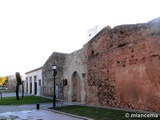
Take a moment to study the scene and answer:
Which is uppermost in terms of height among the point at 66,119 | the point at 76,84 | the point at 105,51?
the point at 105,51


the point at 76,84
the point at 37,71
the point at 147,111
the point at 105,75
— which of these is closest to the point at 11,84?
the point at 37,71

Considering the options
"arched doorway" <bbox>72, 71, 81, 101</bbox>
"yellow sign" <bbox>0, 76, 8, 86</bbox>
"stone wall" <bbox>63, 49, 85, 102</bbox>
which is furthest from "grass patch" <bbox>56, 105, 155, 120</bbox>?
"yellow sign" <bbox>0, 76, 8, 86</bbox>

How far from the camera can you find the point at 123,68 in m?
15.4

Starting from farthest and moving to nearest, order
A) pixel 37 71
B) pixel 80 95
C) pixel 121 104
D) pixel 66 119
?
pixel 37 71, pixel 80 95, pixel 121 104, pixel 66 119

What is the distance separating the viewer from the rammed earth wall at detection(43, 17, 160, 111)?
13125 mm

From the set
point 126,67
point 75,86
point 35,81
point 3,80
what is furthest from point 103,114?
point 3,80

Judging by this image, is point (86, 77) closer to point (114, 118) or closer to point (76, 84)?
point (76, 84)

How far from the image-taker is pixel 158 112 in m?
12.5

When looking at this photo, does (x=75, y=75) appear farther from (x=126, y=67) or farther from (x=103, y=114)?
(x=103, y=114)

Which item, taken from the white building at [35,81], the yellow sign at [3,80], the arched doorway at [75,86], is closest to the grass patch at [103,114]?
the arched doorway at [75,86]

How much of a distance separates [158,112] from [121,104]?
10.5 ft

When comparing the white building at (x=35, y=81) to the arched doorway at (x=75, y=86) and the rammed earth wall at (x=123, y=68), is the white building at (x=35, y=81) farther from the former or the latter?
the rammed earth wall at (x=123, y=68)

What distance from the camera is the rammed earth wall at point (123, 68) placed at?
13.1m

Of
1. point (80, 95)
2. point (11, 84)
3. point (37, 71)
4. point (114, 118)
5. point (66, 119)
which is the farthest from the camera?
point (11, 84)
